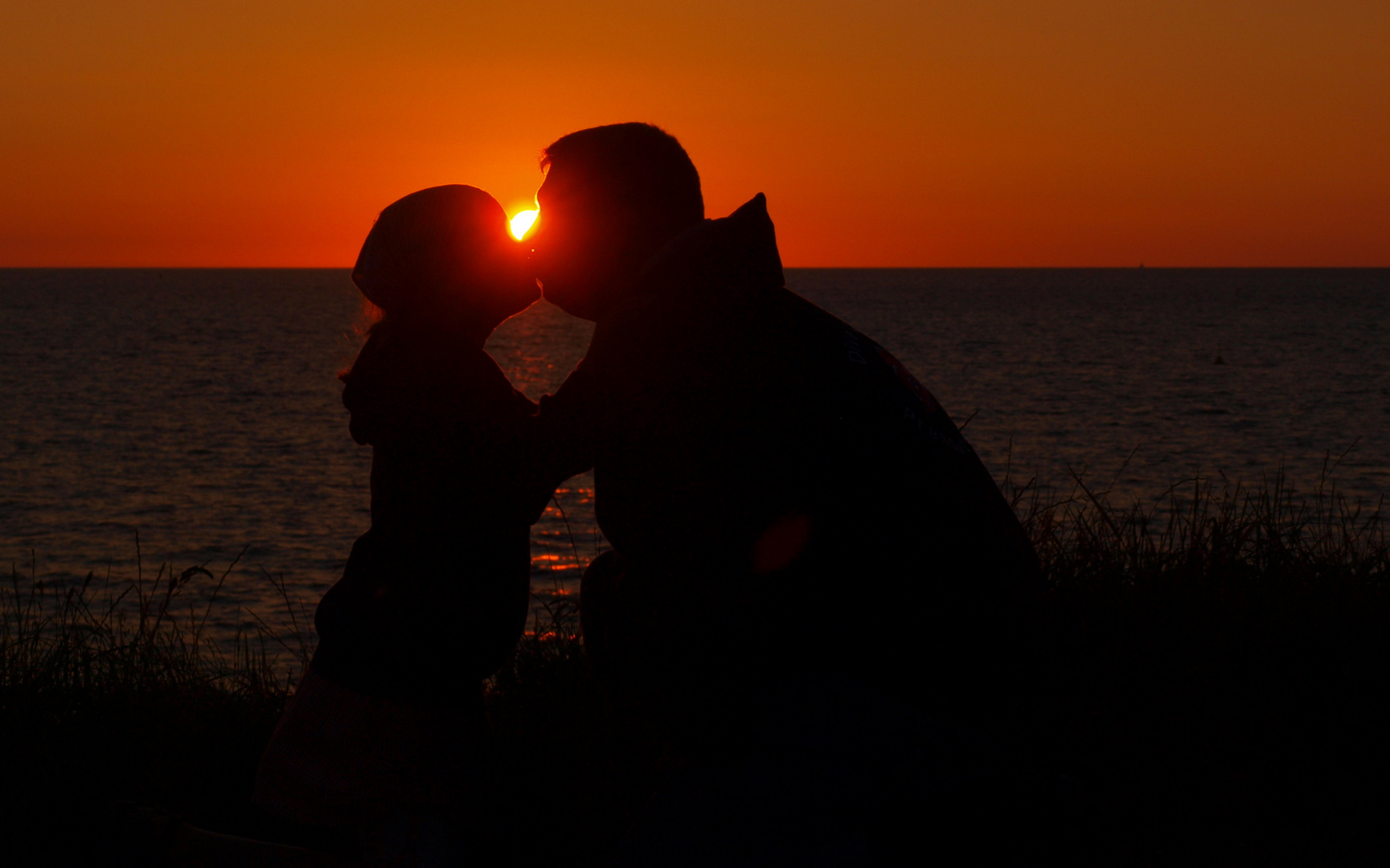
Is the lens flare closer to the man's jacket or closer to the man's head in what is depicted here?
the man's head

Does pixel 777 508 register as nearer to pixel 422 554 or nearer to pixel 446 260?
pixel 422 554

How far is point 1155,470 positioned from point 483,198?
978 inches

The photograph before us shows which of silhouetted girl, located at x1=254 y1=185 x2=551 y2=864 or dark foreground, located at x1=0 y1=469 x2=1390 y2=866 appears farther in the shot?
dark foreground, located at x1=0 y1=469 x2=1390 y2=866

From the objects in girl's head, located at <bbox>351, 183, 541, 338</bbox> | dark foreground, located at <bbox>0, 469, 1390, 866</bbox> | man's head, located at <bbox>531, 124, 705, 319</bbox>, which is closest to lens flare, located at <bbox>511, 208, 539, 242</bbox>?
girl's head, located at <bbox>351, 183, 541, 338</bbox>

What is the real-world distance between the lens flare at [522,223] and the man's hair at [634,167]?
0.31 metres

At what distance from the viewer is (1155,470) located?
25.5 m

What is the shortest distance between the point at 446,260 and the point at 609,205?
0.55 metres

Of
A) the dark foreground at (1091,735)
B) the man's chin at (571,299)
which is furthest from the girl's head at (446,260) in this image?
the dark foreground at (1091,735)

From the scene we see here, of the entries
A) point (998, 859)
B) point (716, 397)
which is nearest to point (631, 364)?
point (716, 397)

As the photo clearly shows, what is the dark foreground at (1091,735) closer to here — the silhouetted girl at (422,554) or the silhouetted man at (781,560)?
the silhouetted girl at (422,554)

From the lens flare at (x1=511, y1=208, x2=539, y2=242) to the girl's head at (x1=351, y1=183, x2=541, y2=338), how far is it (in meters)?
0.03

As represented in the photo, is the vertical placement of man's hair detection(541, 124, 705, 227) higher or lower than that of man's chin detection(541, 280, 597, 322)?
higher

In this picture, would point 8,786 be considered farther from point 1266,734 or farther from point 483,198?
point 1266,734

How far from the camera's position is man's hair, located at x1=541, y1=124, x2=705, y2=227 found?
268 centimetres
